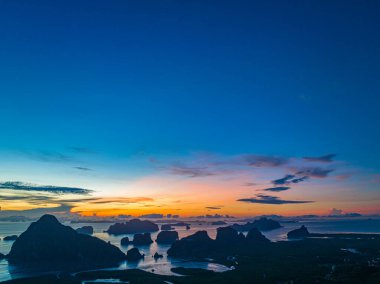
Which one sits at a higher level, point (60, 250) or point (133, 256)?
point (60, 250)

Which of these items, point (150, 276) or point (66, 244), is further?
point (66, 244)

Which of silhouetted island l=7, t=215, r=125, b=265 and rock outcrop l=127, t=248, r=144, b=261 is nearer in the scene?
silhouetted island l=7, t=215, r=125, b=265

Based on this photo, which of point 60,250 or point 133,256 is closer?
point 60,250

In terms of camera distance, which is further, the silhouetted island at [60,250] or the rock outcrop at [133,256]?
the rock outcrop at [133,256]

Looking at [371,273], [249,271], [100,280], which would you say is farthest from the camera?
[249,271]

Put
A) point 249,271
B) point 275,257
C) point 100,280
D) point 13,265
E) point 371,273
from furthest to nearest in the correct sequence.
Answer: point 275,257, point 13,265, point 249,271, point 100,280, point 371,273

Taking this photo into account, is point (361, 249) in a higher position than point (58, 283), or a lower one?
higher

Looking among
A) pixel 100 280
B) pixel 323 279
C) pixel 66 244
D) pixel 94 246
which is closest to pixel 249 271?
pixel 323 279

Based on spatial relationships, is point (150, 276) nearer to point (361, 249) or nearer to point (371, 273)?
point (371, 273)
